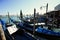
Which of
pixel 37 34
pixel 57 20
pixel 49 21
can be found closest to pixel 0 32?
pixel 37 34

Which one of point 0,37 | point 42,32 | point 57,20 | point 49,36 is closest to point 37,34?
point 42,32

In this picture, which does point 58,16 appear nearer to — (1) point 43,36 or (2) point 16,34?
(1) point 43,36

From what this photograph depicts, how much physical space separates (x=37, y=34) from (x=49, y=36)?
2693 millimetres

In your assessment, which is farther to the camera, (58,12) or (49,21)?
(49,21)

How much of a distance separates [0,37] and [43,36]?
619 inches

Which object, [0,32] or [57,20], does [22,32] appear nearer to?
[57,20]

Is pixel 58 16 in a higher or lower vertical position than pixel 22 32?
higher

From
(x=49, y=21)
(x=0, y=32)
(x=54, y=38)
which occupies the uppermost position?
(x=0, y=32)

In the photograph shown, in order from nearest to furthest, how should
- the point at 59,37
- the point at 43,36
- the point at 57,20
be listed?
the point at 59,37, the point at 43,36, the point at 57,20

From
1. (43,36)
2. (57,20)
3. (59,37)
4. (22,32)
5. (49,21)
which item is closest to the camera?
(59,37)

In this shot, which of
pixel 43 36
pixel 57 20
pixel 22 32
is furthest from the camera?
pixel 57 20

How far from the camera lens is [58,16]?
84.7 ft

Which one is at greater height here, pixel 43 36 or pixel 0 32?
pixel 0 32

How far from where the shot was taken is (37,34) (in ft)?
58.1
